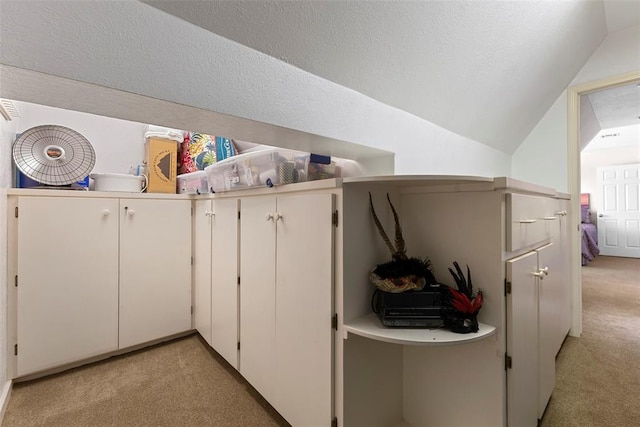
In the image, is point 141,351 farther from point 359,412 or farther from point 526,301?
point 526,301

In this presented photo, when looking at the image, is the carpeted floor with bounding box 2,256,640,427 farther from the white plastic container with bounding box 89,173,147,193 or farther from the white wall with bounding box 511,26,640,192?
the white wall with bounding box 511,26,640,192

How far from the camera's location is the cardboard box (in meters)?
2.41

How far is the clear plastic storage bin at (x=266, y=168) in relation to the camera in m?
1.45

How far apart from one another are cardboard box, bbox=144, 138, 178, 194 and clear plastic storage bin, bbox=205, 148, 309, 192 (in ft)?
3.16

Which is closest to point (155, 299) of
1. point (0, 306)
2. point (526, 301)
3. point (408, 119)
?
point (0, 306)

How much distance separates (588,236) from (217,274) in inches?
267

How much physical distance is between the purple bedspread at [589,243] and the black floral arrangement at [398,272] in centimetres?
584

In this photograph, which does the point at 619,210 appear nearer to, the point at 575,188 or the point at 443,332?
the point at 575,188

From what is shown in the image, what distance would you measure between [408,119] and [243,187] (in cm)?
101

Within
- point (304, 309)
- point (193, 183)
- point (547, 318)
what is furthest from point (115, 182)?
point (547, 318)

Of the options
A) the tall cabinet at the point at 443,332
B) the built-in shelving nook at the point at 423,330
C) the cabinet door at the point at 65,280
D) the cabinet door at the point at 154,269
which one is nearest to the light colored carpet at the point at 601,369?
the tall cabinet at the point at 443,332

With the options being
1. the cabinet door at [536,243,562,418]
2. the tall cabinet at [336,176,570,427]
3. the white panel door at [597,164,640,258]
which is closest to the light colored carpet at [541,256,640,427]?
the cabinet door at [536,243,562,418]

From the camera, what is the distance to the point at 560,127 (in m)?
2.54

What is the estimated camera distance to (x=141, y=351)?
222 centimetres
